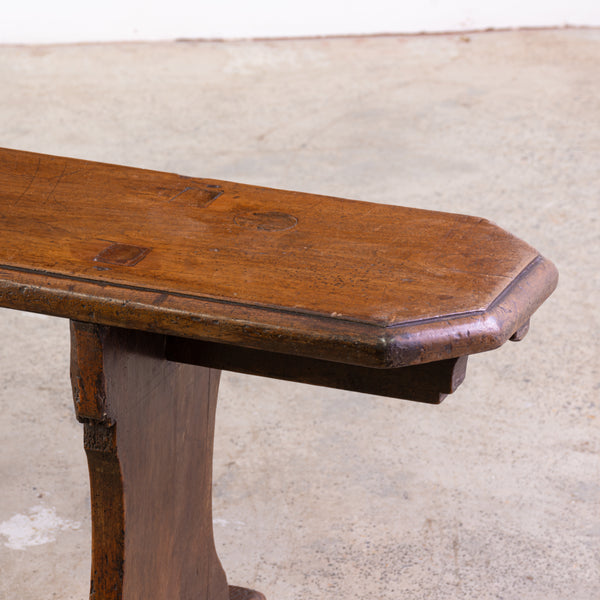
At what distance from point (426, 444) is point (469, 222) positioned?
3.63 ft

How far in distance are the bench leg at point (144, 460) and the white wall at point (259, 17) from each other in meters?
4.58

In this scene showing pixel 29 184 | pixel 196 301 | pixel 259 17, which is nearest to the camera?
pixel 196 301

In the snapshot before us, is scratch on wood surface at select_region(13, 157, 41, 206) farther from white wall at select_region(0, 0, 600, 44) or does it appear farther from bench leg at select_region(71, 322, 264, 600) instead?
white wall at select_region(0, 0, 600, 44)

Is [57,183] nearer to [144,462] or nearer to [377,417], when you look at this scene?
[144,462]

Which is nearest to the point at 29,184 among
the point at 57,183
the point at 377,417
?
the point at 57,183

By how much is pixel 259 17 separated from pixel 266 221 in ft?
15.5

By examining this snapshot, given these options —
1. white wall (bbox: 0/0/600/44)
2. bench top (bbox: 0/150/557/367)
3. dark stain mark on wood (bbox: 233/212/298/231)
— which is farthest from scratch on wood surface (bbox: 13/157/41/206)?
white wall (bbox: 0/0/600/44)

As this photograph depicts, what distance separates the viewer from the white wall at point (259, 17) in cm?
578

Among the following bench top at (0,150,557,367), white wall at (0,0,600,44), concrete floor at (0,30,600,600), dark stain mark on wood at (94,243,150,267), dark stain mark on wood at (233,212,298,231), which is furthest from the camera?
white wall at (0,0,600,44)

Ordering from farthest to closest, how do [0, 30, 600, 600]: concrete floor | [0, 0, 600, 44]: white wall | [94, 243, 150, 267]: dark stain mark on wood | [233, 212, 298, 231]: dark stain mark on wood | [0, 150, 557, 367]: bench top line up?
[0, 0, 600, 44]: white wall < [0, 30, 600, 600]: concrete floor < [233, 212, 298, 231]: dark stain mark on wood < [94, 243, 150, 267]: dark stain mark on wood < [0, 150, 557, 367]: bench top

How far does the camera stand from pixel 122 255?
128 centimetres

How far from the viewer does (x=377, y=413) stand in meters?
2.58

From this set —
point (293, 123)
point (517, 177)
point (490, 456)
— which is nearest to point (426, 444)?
point (490, 456)

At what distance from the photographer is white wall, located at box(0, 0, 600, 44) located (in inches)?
227
